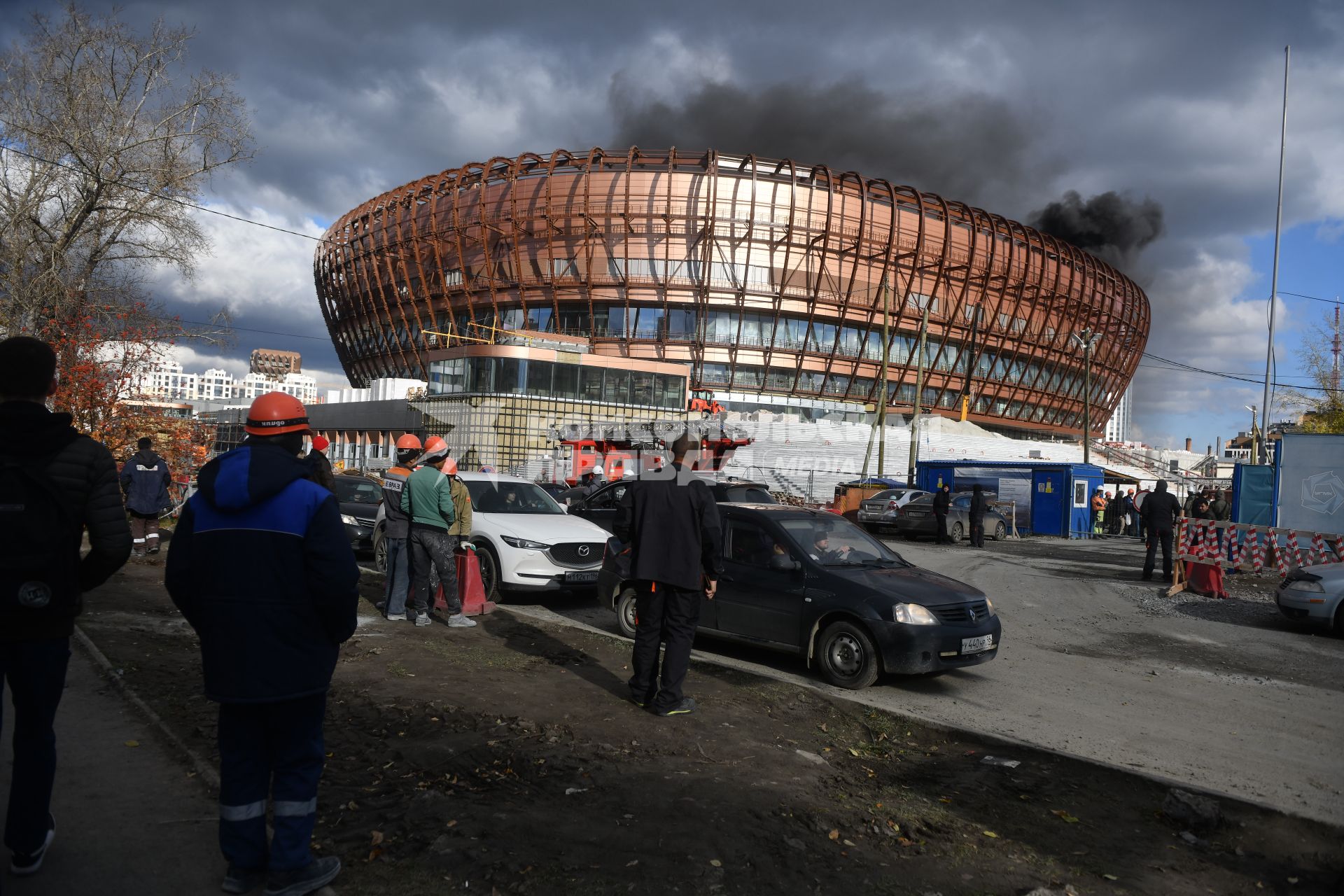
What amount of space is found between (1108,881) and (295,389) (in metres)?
190

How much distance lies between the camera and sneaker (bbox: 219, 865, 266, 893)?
3.01 metres

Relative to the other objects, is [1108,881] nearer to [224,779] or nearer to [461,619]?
[224,779]

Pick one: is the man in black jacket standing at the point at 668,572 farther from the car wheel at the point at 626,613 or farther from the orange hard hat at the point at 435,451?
the orange hard hat at the point at 435,451

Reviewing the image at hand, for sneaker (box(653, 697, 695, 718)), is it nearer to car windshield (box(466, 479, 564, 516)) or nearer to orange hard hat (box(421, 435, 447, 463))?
orange hard hat (box(421, 435, 447, 463))

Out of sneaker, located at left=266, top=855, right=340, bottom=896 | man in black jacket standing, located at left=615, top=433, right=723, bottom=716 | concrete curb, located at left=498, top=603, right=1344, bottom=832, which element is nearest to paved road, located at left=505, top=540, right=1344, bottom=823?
concrete curb, located at left=498, top=603, right=1344, bottom=832

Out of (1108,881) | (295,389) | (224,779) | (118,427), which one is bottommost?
(1108,881)

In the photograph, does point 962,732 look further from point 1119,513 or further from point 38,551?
point 1119,513

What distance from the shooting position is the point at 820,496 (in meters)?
35.8

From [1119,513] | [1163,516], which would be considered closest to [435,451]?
[1163,516]

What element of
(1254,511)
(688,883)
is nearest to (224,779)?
(688,883)

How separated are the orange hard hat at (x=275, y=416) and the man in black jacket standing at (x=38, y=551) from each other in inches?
23.2

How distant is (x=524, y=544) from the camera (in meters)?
10.1

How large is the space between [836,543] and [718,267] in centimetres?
5236

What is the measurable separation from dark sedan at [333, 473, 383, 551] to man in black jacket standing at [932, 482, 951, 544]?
585 inches
